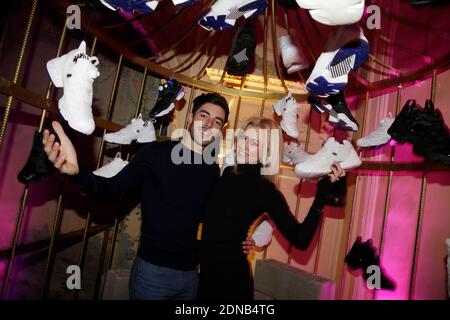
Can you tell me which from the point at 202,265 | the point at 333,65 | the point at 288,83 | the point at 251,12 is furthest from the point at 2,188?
the point at 288,83

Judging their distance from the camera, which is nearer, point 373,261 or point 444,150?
point 444,150

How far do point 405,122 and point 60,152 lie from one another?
1.53 meters

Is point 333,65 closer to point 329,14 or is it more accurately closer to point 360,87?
point 329,14

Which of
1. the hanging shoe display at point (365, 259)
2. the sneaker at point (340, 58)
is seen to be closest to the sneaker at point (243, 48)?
the sneaker at point (340, 58)

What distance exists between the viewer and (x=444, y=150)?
1380 millimetres

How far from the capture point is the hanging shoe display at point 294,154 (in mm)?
2066

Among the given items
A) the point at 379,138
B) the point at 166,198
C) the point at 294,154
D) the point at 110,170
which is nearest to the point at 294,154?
the point at 294,154

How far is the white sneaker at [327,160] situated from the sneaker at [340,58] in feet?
1.47

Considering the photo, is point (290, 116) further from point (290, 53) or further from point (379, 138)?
point (379, 138)

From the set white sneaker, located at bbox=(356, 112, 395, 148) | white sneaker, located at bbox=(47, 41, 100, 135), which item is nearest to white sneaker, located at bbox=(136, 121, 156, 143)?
white sneaker, located at bbox=(47, 41, 100, 135)

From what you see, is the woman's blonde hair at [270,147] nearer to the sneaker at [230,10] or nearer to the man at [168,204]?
the man at [168,204]

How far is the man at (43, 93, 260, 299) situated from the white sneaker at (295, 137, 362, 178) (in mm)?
525

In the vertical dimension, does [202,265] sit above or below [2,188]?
below
